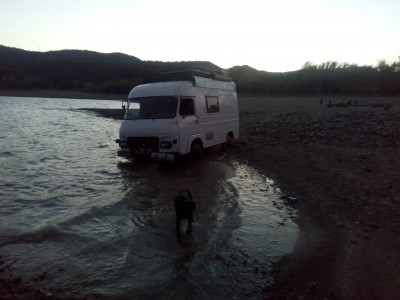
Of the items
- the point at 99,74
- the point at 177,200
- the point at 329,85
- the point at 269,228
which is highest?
the point at 99,74

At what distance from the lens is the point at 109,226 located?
22.9ft

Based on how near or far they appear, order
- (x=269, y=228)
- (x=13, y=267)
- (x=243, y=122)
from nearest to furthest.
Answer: (x=13, y=267) → (x=269, y=228) → (x=243, y=122)

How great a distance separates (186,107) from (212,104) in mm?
2079

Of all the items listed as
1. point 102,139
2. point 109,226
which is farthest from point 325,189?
point 102,139

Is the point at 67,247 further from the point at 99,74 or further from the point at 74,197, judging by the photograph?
the point at 99,74

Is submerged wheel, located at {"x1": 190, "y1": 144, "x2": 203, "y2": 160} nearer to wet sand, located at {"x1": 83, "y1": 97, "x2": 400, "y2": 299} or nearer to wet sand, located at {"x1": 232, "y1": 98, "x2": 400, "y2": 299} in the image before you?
wet sand, located at {"x1": 83, "y1": 97, "x2": 400, "y2": 299}

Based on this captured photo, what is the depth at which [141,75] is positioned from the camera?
358 feet

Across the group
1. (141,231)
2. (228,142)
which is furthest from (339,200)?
(228,142)

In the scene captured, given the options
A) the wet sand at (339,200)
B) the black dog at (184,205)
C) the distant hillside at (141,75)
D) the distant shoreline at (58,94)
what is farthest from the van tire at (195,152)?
the distant shoreline at (58,94)

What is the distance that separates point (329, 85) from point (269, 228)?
1384 inches

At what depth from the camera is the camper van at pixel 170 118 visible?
11.4 meters

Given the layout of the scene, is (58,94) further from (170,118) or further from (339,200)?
(339,200)

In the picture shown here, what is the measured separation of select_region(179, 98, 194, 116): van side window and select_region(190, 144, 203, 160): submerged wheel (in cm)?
122

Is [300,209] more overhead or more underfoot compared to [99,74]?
more underfoot
